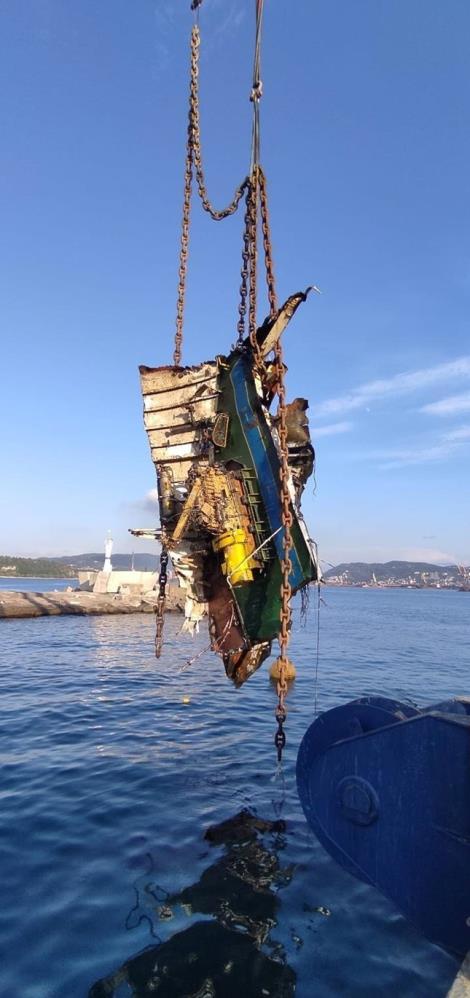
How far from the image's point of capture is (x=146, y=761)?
33.3ft

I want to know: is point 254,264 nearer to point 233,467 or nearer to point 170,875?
point 233,467

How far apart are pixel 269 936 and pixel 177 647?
24440 mm

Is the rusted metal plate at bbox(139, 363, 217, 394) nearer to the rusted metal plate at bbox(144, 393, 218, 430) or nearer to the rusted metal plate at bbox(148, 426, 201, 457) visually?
the rusted metal plate at bbox(144, 393, 218, 430)

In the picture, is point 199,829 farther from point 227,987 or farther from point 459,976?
point 459,976

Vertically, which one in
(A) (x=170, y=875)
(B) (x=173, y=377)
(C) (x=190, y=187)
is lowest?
(A) (x=170, y=875)

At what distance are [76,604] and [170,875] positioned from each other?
39653mm

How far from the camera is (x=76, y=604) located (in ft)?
143

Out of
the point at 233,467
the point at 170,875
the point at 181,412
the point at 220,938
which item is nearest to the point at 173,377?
the point at 181,412

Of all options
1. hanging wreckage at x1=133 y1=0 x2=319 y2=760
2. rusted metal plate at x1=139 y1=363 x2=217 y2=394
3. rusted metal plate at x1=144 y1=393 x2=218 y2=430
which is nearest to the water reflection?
hanging wreckage at x1=133 y1=0 x2=319 y2=760

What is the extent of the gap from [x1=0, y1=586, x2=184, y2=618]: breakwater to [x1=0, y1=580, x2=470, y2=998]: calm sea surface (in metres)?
27.1

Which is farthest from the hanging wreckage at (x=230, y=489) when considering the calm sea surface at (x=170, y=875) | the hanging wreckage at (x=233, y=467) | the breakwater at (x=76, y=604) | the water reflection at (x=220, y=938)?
the breakwater at (x=76, y=604)

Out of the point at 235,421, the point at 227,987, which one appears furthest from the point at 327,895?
the point at 235,421

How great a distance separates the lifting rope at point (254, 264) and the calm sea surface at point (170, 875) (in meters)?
1.63

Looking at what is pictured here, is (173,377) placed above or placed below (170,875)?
above
